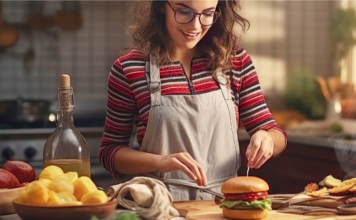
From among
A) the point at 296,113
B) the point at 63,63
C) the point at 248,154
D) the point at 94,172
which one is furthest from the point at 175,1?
the point at 296,113

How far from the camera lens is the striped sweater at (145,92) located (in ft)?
5.88

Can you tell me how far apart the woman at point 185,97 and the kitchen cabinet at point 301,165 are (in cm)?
107

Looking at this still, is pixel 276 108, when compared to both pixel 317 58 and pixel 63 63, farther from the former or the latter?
pixel 63 63

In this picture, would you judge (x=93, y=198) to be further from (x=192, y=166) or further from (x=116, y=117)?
(x=116, y=117)

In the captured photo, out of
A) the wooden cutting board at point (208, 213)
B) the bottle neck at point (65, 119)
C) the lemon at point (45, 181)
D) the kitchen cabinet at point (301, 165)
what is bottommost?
the kitchen cabinet at point (301, 165)

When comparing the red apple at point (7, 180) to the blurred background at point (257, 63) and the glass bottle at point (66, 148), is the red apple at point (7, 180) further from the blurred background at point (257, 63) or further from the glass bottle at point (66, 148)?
the blurred background at point (257, 63)

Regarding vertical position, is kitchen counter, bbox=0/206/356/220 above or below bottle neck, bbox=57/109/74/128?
below

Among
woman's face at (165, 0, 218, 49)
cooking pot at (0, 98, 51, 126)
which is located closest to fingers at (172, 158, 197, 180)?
woman's face at (165, 0, 218, 49)

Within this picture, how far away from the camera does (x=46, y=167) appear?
141cm

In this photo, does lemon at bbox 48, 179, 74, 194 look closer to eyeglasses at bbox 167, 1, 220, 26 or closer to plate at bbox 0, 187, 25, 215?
plate at bbox 0, 187, 25, 215

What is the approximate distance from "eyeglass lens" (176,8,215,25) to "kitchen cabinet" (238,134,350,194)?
1.30 m

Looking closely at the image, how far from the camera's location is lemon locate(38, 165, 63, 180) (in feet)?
4.40

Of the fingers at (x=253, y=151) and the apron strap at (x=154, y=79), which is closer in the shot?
the fingers at (x=253, y=151)

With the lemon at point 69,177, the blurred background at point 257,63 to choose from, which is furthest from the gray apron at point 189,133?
the blurred background at point 257,63
